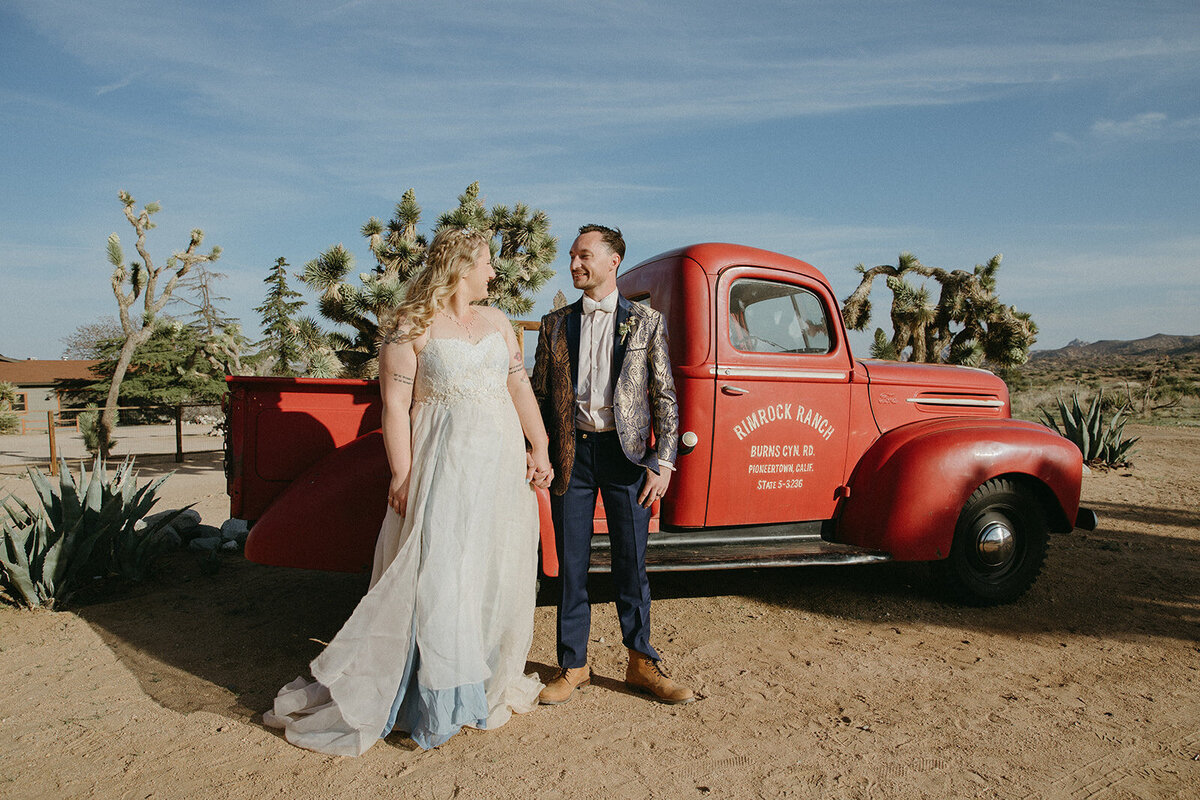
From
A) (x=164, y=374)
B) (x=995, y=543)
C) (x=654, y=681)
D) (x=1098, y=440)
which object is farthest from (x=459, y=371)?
(x=164, y=374)

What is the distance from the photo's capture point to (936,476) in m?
3.84

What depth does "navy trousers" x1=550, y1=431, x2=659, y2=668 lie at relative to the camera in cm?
296

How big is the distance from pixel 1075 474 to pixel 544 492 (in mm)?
3162

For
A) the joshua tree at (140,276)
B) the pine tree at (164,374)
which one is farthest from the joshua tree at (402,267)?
the pine tree at (164,374)

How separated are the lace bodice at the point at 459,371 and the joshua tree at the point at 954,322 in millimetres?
12390

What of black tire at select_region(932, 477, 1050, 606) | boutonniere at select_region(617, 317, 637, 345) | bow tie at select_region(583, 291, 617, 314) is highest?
bow tie at select_region(583, 291, 617, 314)

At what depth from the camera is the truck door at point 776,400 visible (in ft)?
12.3

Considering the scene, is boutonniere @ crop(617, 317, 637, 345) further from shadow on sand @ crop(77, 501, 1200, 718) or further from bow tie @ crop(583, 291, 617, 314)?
shadow on sand @ crop(77, 501, 1200, 718)

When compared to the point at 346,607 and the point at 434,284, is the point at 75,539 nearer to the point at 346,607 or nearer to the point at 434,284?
the point at 346,607

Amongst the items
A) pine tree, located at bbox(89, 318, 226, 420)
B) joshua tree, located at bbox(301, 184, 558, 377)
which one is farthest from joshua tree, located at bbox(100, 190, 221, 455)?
pine tree, located at bbox(89, 318, 226, 420)

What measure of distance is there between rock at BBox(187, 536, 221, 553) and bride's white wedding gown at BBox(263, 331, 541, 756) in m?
2.85

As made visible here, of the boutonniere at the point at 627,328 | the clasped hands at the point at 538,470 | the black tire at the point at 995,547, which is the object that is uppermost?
the boutonniere at the point at 627,328

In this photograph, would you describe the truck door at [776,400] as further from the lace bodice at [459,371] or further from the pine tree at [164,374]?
the pine tree at [164,374]

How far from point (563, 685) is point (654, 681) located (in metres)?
0.38
